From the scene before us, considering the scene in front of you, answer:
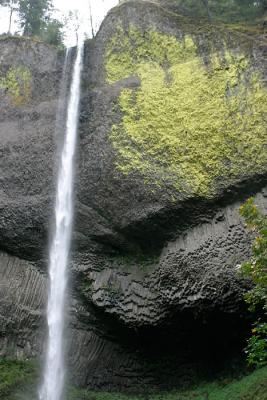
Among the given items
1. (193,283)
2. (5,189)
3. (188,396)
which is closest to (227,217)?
(193,283)

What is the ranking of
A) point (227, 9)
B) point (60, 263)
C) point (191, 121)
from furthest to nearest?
point (227, 9)
point (191, 121)
point (60, 263)

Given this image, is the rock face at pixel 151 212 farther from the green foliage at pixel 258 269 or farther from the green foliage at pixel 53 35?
the green foliage at pixel 53 35

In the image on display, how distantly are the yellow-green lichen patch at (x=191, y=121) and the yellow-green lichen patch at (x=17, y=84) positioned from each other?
338 cm

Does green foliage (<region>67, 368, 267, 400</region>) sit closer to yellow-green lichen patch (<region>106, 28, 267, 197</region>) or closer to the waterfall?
the waterfall

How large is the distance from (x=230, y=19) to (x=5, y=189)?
449 inches

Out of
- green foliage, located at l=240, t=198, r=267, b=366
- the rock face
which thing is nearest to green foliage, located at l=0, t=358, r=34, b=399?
the rock face

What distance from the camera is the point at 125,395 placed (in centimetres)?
1299

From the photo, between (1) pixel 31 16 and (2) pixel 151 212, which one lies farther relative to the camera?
(1) pixel 31 16

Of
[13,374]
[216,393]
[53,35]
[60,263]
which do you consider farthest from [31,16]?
[216,393]

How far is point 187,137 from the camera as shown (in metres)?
14.2

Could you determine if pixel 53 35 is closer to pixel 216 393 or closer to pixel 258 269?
pixel 216 393

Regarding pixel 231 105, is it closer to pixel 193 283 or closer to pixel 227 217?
pixel 227 217

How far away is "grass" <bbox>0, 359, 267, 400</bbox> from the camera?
11445mm

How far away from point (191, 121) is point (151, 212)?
10.2 ft
